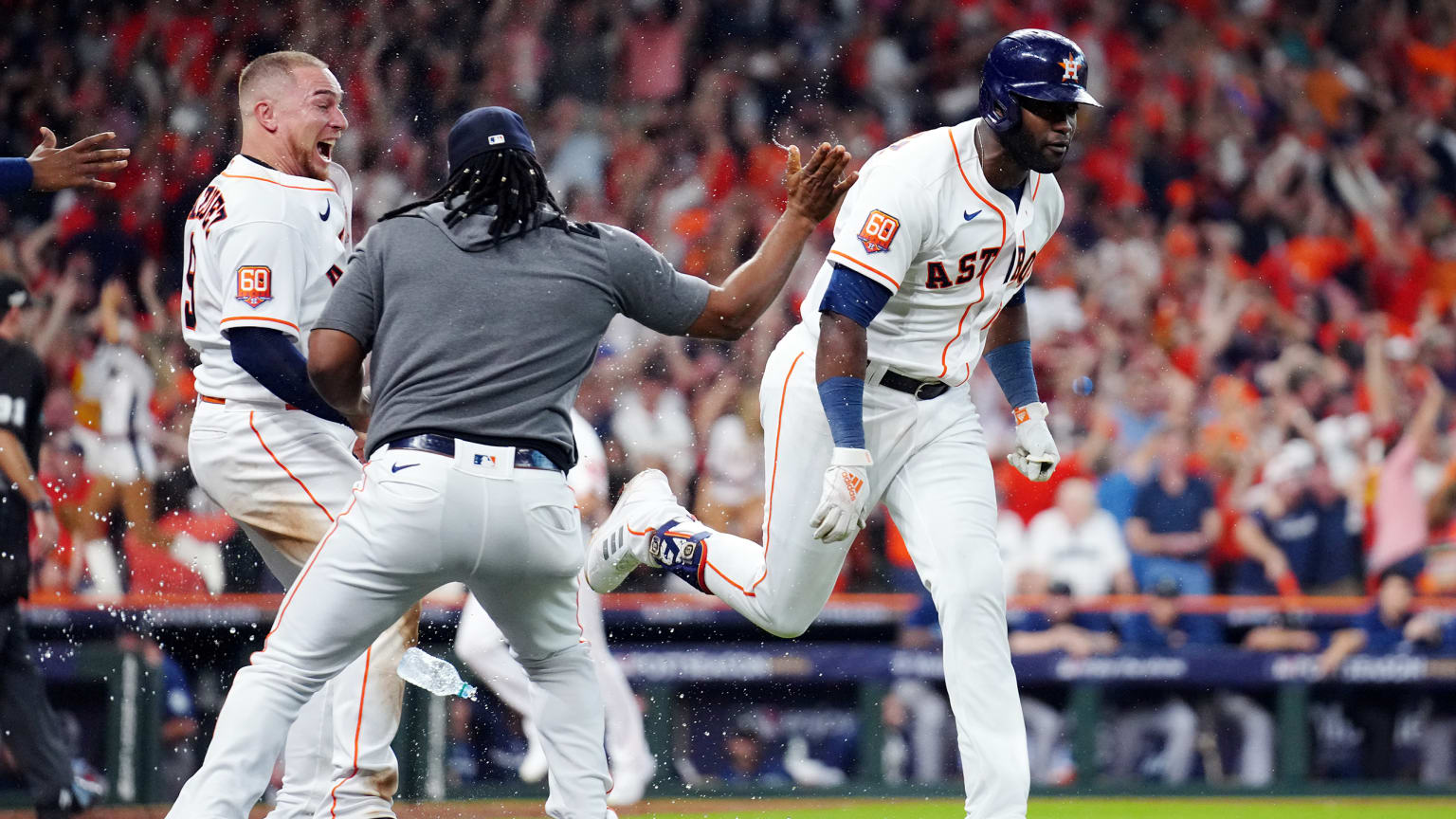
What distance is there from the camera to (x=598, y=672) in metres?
7.70

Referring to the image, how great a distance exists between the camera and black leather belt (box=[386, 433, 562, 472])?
401 cm

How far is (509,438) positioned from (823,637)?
5.34m

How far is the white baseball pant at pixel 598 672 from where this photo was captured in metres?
7.70

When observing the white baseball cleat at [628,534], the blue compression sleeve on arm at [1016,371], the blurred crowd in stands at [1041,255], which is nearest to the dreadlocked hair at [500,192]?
the white baseball cleat at [628,534]

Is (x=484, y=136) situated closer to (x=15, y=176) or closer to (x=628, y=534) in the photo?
(x=628, y=534)

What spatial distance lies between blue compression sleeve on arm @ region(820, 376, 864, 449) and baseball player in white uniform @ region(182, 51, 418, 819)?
1.46m

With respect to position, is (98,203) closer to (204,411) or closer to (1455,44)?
(204,411)

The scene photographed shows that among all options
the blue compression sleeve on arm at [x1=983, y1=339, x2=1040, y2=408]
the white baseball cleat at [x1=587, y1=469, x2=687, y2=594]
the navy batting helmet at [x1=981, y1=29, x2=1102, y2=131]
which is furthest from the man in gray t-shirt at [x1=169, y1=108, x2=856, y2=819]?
the blue compression sleeve on arm at [x1=983, y1=339, x2=1040, y2=408]

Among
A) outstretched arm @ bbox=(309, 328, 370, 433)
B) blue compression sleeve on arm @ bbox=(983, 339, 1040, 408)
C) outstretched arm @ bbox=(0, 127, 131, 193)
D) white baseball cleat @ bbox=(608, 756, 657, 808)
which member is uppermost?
outstretched arm @ bbox=(0, 127, 131, 193)

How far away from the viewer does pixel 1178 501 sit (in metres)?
9.70

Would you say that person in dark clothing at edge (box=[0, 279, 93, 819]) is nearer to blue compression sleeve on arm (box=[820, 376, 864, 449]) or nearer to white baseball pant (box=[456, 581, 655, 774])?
white baseball pant (box=[456, 581, 655, 774])

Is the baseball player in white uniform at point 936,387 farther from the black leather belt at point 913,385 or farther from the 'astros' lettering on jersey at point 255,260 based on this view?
the 'astros' lettering on jersey at point 255,260

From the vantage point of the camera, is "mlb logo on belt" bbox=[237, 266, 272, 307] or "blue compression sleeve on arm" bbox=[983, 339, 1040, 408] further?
"blue compression sleeve on arm" bbox=[983, 339, 1040, 408]

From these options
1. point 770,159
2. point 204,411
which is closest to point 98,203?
point 770,159
